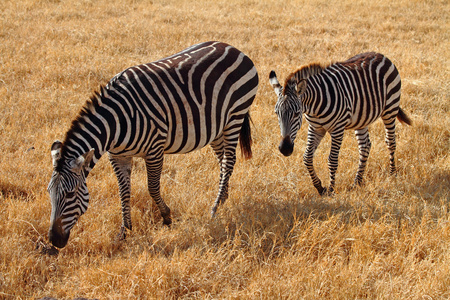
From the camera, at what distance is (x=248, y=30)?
1307 centimetres

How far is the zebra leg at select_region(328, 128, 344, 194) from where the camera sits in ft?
19.0

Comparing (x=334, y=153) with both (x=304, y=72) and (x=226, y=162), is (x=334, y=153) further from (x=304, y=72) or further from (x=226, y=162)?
(x=226, y=162)

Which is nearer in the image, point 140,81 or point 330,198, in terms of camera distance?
point 140,81

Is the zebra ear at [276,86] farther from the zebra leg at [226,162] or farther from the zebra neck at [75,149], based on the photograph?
the zebra neck at [75,149]

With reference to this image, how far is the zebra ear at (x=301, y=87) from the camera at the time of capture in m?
5.14

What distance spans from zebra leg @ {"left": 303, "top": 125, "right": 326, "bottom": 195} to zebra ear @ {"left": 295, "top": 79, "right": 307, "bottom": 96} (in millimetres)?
915

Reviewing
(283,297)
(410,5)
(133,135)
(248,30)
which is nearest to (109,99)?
(133,135)

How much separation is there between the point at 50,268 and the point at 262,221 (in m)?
2.28

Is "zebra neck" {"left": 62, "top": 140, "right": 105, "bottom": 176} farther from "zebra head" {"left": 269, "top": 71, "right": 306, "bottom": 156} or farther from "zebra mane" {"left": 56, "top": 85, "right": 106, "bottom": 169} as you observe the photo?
"zebra head" {"left": 269, "top": 71, "right": 306, "bottom": 156}

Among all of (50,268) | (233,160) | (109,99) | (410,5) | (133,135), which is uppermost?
(410,5)

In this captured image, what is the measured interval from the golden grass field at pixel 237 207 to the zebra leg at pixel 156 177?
0.17m

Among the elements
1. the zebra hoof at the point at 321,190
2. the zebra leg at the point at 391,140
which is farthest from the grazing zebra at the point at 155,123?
the zebra leg at the point at 391,140

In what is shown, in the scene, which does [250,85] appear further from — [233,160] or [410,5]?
[410,5]

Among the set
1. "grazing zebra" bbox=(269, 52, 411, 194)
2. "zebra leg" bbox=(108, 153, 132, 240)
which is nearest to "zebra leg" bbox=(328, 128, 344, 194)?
"grazing zebra" bbox=(269, 52, 411, 194)
